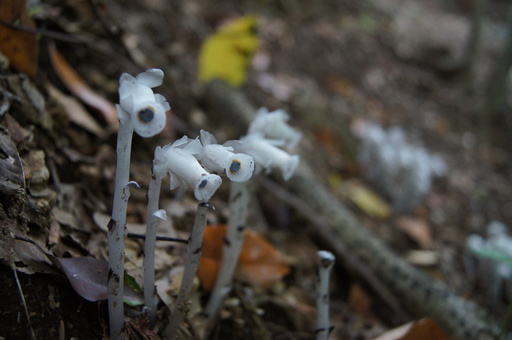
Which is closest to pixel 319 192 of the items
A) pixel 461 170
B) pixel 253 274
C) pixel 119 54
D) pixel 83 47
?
pixel 253 274

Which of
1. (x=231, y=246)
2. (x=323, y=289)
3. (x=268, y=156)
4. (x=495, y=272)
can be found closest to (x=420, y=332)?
(x=323, y=289)

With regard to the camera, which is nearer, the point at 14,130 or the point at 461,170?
the point at 14,130

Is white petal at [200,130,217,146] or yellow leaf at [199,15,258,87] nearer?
white petal at [200,130,217,146]

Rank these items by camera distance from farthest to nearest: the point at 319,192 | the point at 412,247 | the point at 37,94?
1. the point at 412,247
2. the point at 319,192
3. the point at 37,94

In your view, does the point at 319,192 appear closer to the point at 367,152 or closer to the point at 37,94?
the point at 367,152

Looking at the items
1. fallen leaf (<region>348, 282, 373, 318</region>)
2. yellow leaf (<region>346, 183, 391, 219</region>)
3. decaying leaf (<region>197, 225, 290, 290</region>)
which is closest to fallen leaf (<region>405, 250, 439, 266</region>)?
yellow leaf (<region>346, 183, 391, 219</region>)

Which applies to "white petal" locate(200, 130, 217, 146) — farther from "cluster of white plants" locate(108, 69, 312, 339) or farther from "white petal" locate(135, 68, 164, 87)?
"white petal" locate(135, 68, 164, 87)
